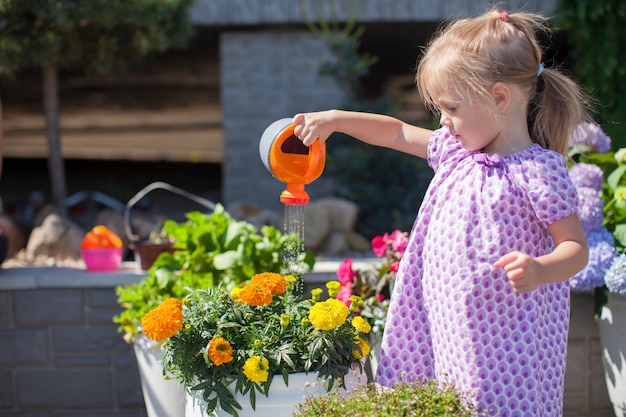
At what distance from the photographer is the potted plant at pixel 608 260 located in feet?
8.14

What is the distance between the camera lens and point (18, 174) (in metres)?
8.20

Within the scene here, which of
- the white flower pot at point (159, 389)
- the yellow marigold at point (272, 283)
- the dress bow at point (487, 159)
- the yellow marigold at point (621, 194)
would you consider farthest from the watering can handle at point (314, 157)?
the yellow marigold at point (621, 194)

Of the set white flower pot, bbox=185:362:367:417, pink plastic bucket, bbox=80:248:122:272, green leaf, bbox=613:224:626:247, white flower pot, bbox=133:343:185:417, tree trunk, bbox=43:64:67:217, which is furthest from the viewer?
tree trunk, bbox=43:64:67:217

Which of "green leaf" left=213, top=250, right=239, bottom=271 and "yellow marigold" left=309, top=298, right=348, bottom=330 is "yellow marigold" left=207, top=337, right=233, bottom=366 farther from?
"green leaf" left=213, top=250, right=239, bottom=271

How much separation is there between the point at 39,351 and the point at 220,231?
913 mm

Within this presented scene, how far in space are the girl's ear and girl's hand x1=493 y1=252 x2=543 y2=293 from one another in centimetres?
39

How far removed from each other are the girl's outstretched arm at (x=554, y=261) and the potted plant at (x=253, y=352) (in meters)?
0.46

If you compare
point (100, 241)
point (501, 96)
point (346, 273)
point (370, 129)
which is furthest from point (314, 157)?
point (100, 241)

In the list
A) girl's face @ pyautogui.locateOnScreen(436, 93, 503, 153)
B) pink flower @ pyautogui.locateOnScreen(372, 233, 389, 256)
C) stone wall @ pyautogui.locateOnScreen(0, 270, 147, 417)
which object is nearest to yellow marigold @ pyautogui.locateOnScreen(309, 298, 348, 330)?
girl's face @ pyautogui.locateOnScreen(436, 93, 503, 153)

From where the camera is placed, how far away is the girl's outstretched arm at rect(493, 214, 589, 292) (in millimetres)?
1562

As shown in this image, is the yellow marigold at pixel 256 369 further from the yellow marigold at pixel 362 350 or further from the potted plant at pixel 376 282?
the potted plant at pixel 376 282

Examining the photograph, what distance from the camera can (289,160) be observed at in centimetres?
195

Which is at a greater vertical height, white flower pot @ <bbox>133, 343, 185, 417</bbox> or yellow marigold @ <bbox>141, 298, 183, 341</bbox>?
yellow marigold @ <bbox>141, 298, 183, 341</bbox>

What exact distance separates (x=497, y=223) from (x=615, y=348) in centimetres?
106
